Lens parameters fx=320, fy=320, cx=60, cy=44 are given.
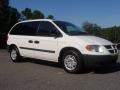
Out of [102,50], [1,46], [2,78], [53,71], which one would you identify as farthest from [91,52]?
[1,46]

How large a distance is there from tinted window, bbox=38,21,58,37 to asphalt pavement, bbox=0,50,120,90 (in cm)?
124

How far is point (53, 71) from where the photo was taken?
10.8 meters

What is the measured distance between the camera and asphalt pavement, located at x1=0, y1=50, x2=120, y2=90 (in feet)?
26.7

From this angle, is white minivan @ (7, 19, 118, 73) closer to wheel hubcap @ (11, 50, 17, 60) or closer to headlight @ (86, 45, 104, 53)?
headlight @ (86, 45, 104, 53)

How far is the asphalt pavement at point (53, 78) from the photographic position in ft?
26.7

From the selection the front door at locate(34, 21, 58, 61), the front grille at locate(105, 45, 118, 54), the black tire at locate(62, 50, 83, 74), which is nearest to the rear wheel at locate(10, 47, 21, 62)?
the front door at locate(34, 21, 58, 61)

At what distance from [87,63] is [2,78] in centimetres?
264

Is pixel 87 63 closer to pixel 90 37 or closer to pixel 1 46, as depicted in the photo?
pixel 90 37

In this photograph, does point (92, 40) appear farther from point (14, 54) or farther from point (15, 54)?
point (14, 54)

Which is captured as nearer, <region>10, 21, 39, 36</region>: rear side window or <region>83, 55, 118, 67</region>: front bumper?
<region>83, 55, 118, 67</region>: front bumper

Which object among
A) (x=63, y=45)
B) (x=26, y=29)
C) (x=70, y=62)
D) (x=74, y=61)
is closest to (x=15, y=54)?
(x=26, y=29)

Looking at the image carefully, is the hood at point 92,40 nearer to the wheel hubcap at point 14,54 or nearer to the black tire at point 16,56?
the black tire at point 16,56

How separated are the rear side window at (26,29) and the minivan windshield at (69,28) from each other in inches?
39.0

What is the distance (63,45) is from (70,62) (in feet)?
2.02
